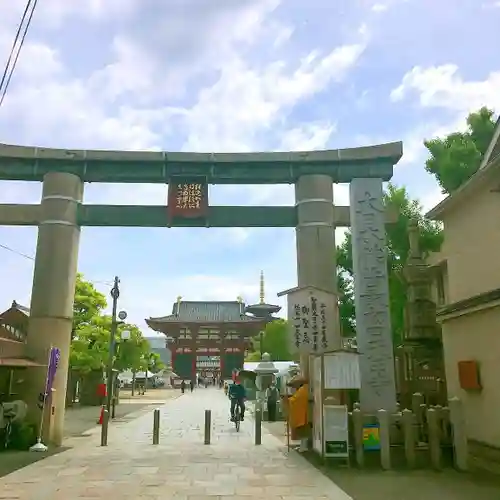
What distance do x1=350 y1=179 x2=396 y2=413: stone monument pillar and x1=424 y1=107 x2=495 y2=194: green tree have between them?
18.7 feet

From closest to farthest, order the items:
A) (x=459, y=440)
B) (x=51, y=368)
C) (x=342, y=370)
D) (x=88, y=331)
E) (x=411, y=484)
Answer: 1. (x=411, y=484)
2. (x=459, y=440)
3. (x=342, y=370)
4. (x=51, y=368)
5. (x=88, y=331)

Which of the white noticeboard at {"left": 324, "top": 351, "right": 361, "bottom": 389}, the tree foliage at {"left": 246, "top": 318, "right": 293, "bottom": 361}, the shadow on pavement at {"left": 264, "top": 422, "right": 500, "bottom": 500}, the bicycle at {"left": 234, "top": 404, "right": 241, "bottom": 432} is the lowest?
the shadow on pavement at {"left": 264, "top": 422, "right": 500, "bottom": 500}

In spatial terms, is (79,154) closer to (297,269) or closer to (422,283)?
(297,269)

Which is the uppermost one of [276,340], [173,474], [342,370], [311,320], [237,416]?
[276,340]

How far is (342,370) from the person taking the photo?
11.4m

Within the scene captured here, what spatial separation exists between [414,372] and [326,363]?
15.8 feet

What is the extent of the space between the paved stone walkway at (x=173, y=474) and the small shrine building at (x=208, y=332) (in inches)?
1822

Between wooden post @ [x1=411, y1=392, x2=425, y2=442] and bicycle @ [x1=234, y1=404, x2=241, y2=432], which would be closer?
wooden post @ [x1=411, y1=392, x2=425, y2=442]

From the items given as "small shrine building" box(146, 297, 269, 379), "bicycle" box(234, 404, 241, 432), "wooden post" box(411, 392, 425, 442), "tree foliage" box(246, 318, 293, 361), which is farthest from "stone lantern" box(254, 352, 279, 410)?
"small shrine building" box(146, 297, 269, 379)

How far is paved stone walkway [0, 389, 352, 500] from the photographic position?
8117 millimetres

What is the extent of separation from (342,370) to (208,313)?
53971 millimetres

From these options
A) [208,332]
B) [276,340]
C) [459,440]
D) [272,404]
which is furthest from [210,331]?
[459,440]

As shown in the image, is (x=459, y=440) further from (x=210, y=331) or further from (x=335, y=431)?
(x=210, y=331)

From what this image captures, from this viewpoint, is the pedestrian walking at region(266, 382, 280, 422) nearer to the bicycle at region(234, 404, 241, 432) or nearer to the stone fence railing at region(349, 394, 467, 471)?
the bicycle at region(234, 404, 241, 432)
